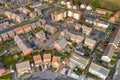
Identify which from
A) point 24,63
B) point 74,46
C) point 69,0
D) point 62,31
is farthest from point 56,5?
point 24,63

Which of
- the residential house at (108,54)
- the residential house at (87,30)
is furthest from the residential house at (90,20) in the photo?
the residential house at (108,54)

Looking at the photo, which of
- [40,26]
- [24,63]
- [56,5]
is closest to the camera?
[24,63]

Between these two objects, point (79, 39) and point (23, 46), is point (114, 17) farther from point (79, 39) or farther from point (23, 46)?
point (23, 46)

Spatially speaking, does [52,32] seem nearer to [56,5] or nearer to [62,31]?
[62,31]

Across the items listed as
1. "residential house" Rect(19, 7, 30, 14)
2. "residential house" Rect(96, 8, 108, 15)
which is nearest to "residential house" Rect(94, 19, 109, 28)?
"residential house" Rect(96, 8, 108, 15)

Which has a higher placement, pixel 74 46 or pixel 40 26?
pixel 40 26

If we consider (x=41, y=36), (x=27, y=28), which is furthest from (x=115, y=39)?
(x=27, y=28)

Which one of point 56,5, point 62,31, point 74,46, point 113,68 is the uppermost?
point 56,5
